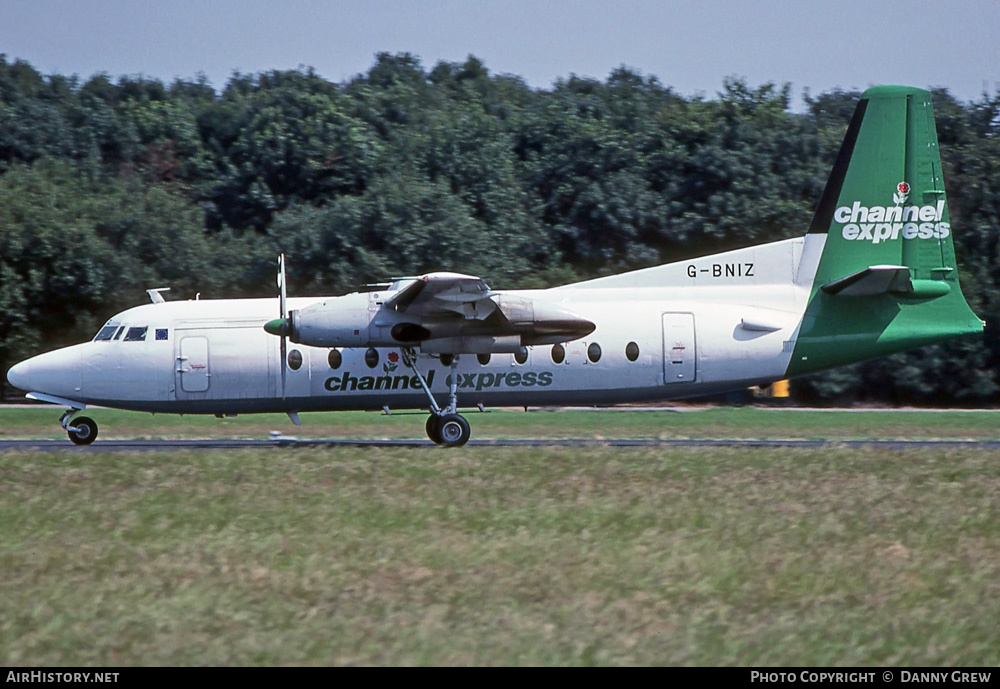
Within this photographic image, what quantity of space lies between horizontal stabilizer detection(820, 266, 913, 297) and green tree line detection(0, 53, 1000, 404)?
1670cm

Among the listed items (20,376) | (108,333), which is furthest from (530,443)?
(20,376)

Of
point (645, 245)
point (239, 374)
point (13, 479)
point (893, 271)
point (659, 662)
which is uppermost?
point (645, 245)

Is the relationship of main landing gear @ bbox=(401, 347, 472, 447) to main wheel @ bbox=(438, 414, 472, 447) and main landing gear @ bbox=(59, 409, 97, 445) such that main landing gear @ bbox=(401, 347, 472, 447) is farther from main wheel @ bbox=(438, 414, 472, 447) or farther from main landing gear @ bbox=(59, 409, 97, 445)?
main landing gear @ bbox=(59, 409, 97, 445)

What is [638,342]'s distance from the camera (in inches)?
734

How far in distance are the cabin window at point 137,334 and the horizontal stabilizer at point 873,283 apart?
451 inches

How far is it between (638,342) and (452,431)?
3.43m

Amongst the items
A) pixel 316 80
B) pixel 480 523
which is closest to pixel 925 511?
pixel 480 523

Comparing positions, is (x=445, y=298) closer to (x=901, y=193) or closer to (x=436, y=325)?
(x=436, y=325)

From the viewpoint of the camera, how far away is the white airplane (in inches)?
733

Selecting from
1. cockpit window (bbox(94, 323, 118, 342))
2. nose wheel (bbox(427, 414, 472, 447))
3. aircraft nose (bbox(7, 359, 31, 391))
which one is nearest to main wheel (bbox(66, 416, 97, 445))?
aircraft nose (bbox(7, 359, 31, 391))

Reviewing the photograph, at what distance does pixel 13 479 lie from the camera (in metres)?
13.7

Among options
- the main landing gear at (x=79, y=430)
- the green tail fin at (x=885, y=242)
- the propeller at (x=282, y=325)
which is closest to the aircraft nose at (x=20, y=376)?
the main landing gear at (x=79, y=430)

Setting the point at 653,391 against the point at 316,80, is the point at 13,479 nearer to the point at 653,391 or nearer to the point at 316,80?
the point at 653,391

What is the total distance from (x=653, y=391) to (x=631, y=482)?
17.0 ft
